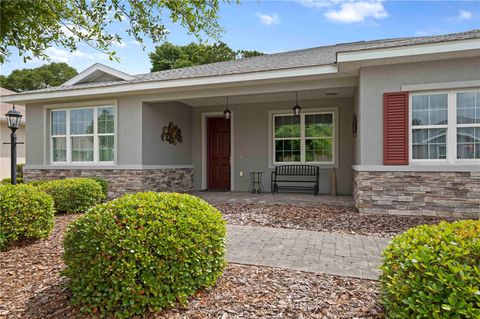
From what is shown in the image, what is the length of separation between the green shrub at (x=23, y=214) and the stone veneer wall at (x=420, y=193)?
549cm

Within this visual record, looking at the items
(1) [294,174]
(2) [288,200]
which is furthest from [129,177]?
(1) [294,174]

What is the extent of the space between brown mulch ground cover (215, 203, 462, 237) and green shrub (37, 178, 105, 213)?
288cm

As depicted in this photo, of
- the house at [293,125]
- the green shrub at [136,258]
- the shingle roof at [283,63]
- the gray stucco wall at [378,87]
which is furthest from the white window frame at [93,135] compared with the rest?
the gray stucco wall at [378,87]

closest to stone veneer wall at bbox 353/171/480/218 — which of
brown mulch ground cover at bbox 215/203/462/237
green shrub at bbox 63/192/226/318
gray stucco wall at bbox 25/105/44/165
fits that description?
brown mulch ground cover at bbox 215/203/462/237

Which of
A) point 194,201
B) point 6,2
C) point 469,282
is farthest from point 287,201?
point 6,2

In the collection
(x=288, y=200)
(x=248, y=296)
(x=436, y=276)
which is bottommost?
(x=248, y=296)

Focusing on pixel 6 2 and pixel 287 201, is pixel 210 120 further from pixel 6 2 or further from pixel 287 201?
pixel 6 2

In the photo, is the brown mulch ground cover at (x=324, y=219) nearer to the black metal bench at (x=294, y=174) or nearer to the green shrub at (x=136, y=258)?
the black metal bench at (x=294, y=174)

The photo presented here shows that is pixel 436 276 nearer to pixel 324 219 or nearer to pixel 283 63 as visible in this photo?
pixel 324 219

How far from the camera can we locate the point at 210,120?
10312 millimetres

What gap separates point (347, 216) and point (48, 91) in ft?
Answer: 29.2

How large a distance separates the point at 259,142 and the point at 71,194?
5535mm

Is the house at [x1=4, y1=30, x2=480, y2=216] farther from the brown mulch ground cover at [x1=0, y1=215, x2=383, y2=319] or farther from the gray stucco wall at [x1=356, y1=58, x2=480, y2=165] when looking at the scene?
the brown mulch ground cover at [x1=0, y1=215, x2=383, y2=319]

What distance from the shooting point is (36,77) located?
26938 mm
